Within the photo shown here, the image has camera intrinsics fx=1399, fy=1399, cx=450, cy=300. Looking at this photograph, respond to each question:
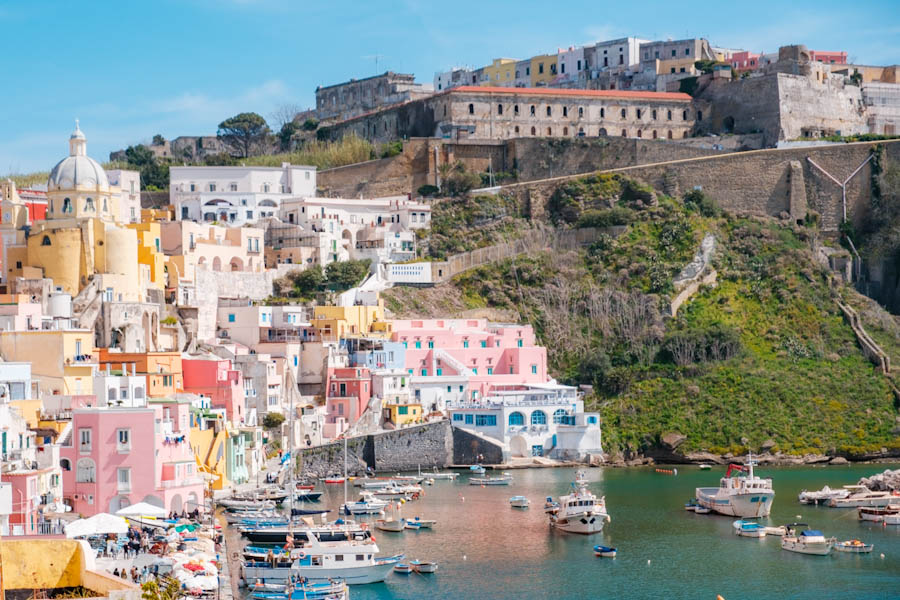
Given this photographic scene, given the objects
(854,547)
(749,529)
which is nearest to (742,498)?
(749,529)

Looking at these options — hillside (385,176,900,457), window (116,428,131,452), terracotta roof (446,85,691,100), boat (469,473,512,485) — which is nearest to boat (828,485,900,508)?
hillside (385,176,900,457)

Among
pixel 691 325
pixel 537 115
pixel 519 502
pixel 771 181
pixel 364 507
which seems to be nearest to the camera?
pixel 364 507

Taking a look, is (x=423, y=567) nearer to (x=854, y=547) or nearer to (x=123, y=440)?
(x=123, y=440)

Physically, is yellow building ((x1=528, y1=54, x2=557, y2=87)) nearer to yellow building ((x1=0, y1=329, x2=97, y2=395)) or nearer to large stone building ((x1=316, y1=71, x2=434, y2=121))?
large stone building ((x1=316, y1=71, x2=434, y2=121))

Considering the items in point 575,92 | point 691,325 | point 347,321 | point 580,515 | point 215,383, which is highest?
point 575,92

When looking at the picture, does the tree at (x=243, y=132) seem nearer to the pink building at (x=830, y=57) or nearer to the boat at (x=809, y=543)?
the pink building at (x=830, y=57)

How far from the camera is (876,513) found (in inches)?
1702

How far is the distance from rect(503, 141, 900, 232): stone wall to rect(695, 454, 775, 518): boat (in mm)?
29023

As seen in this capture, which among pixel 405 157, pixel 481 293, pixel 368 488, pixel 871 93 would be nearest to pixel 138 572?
pixel 368 488

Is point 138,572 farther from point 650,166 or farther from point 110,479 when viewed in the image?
point 650,166

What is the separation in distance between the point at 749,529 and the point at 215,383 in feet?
62.2

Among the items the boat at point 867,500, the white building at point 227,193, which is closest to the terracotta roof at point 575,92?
the white building at point 227,193

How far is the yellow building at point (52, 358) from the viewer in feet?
140

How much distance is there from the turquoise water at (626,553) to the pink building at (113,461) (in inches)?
256
